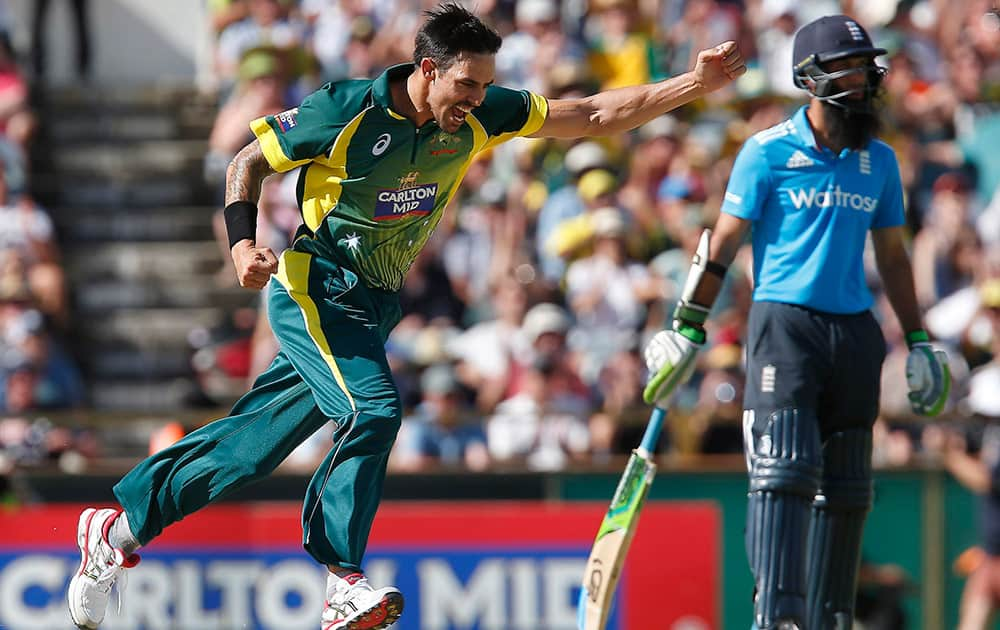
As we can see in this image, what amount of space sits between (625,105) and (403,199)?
1007mm

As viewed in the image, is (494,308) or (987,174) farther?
(987,174)

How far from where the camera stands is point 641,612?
10.7 meters

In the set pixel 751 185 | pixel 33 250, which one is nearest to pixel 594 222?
pixel 33 250

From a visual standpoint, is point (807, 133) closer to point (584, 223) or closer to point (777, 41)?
point (584, 223)

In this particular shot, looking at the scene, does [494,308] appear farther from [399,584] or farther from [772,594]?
[772,594]

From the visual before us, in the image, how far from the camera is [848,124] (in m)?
6.87

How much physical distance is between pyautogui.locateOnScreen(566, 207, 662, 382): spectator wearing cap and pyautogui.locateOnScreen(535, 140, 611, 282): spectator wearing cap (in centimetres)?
Result: 20

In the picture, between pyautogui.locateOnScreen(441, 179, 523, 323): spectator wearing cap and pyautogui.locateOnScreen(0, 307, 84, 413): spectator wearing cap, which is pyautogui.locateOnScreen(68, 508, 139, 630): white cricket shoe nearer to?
pyautogui.locateOnScreen(0, 307, 84, 413): spectator wearing cap

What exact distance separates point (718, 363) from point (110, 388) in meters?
4.83

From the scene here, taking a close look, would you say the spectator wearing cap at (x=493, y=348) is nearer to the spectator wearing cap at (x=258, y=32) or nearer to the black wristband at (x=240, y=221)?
the spectator wearing cap at (x=258, y=32)

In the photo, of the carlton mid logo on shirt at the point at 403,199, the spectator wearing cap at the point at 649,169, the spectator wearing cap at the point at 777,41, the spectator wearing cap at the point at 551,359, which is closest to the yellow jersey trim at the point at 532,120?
the carlton mid logo on shirt at the point at 403,199

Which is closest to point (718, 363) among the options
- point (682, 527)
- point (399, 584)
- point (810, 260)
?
point (682, 527)

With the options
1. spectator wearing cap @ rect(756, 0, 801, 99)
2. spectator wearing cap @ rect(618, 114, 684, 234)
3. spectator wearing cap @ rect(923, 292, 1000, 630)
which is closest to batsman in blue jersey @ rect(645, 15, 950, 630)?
spectator wearing cap @ rect(923, 292, 1000, 630)

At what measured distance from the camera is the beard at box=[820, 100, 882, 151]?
22.5 feet
